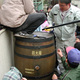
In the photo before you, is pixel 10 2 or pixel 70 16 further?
pixel 70 16

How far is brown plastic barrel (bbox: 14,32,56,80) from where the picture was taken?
8.42 ft

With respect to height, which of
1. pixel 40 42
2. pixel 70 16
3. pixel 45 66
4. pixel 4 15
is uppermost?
pixel 4 15

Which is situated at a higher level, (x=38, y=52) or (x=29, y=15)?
(x=29, y=15)

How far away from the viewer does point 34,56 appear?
8.49 ft

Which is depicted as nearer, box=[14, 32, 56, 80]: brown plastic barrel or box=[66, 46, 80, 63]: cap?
box=[66, 46, 80, 63]: cap

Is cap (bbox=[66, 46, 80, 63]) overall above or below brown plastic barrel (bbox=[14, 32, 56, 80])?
above

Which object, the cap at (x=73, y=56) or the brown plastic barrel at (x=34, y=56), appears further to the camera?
the brown plastic barrel at (x=34, y=56)

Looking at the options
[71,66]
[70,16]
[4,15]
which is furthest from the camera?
[70,16]

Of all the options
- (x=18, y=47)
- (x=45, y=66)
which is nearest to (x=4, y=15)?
(x=18, y=47)

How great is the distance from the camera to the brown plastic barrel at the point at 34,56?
2566 millimetres

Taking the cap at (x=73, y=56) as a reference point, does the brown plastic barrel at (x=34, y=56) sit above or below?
below

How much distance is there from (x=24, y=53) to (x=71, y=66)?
0.90m

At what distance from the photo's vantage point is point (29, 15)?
2.62 metres

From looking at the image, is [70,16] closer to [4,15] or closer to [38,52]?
[38,52]
